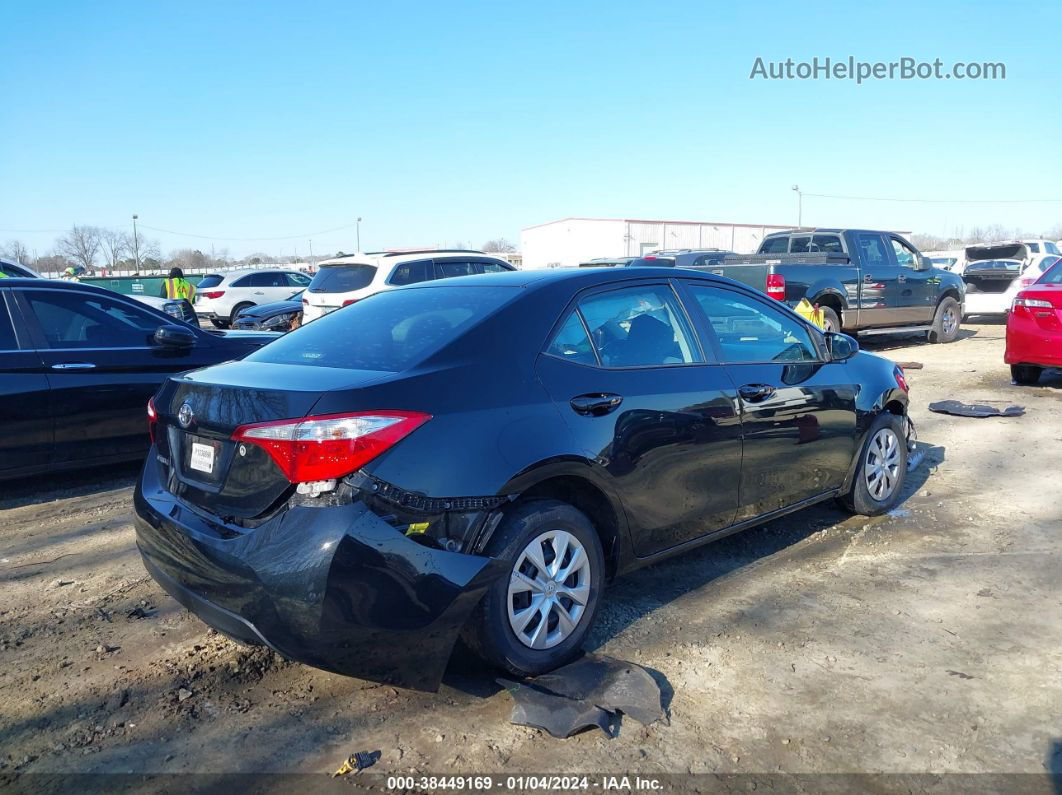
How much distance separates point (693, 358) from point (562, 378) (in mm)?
940

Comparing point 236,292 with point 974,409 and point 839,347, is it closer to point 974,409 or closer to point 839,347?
point 974,409

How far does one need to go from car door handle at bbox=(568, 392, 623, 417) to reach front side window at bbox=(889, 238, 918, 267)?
38.5 ft

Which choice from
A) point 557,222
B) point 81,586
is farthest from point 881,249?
point 557,222

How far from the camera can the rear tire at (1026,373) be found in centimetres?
986

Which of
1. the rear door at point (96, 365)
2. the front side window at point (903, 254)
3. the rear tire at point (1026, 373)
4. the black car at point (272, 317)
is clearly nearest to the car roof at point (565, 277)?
the rear door at point (96, 365)

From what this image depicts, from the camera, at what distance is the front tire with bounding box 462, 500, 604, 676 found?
119 inches

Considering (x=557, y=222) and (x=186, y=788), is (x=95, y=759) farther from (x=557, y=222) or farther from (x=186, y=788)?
(x=557, y=222)

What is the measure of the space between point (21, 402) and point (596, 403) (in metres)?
4.23

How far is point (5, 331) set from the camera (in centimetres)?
568

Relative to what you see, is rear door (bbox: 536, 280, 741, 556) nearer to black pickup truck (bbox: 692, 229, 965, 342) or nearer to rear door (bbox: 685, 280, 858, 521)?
rear door (bbox: 685, 280, 858, 521)

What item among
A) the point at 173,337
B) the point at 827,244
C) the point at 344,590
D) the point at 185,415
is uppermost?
the point at 827,244

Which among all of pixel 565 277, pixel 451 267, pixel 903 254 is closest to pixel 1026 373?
pixel 903 254

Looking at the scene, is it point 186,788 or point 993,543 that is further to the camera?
point 993,543

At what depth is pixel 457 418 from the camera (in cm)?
295
